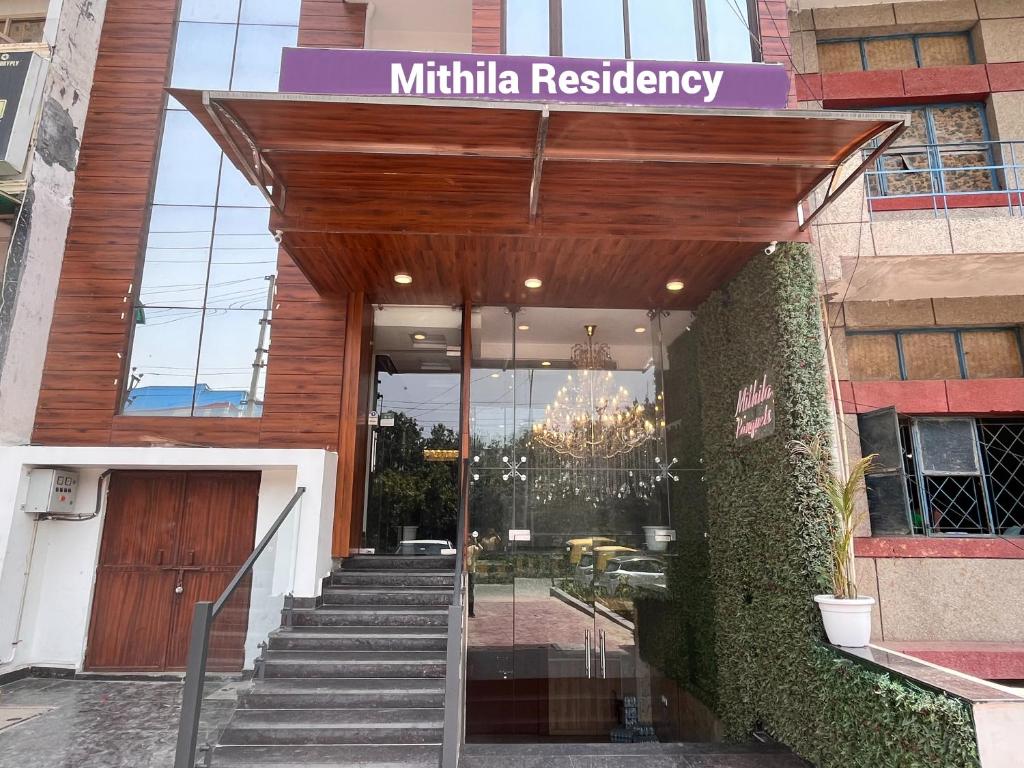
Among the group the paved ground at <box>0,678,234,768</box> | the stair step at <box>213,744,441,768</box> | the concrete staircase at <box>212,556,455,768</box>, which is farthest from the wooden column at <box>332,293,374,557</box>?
the stair step at <box>213,744,441,768</box>

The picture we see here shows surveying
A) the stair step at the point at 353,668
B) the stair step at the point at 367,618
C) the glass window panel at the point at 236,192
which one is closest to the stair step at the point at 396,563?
the stair step at the point at 367,618

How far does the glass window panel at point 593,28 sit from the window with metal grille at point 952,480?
4.26 m

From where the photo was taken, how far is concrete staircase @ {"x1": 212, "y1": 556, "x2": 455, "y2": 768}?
3.97 m

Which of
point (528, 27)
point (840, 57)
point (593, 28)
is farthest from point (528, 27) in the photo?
point (840, 57)

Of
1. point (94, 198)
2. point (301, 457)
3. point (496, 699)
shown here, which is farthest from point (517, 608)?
point (94, 198)

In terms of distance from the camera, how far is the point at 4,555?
19.1 ft

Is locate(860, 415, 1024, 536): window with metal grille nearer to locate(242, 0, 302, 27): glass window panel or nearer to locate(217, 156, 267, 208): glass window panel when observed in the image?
locate(217, 156, 267, 208): glass window panel

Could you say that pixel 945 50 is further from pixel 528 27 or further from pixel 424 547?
pixel 424 547

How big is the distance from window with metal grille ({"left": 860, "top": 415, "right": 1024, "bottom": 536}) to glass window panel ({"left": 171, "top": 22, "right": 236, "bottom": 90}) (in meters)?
8.05

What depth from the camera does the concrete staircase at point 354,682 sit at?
3967mm

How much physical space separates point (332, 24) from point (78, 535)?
6416mm

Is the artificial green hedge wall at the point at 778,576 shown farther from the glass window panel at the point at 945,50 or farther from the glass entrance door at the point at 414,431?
the glass window panel at the point at 945,50

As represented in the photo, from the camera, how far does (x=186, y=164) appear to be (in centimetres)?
696

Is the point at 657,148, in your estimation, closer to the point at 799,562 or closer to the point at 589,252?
the point at 589,252
